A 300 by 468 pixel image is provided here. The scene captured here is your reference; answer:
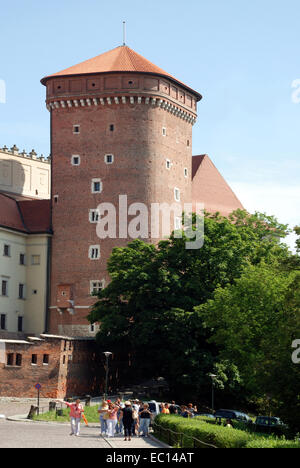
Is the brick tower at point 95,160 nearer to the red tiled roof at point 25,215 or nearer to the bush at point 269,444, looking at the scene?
the red tiled roof at point 25,215

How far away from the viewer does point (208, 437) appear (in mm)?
25984

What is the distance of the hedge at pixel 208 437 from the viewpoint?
22.5 meters

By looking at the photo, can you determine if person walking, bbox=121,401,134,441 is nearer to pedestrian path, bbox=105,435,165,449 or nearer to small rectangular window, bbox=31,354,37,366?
pedestrian path, bbox=105,435,165,449

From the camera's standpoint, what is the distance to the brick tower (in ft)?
230

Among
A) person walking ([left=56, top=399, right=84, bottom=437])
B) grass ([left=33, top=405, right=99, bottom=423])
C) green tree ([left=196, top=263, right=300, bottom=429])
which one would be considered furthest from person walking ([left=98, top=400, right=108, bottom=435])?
grass ([left=33, top=405, right=99, bottom=423])

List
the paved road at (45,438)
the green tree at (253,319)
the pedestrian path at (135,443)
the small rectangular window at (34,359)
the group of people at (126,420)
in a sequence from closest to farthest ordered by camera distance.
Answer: the paved road at (45,438) < the pedestrian path at (135,443) < the group of people at (126,420) < the green tree at (253,319) < the small rectangular window at (34,359)

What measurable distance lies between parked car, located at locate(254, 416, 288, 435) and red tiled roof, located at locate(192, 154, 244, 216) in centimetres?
3971

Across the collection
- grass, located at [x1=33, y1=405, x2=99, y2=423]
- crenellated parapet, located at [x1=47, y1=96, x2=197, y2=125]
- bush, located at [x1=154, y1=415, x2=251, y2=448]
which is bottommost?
grass, located at [x1=33, y1=405, x2=99, y2=423]

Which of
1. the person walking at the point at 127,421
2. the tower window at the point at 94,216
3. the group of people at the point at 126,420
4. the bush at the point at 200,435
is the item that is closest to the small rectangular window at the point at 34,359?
the tower window at the point at 94,216

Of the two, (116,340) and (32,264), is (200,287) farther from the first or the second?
(32,264)

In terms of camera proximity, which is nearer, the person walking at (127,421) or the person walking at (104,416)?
the person walking at (127,421)

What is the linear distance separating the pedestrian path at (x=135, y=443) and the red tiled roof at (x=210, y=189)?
48020 mm

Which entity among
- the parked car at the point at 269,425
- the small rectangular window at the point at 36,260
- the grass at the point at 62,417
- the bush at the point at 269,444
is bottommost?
the grass at the point at 62,417
